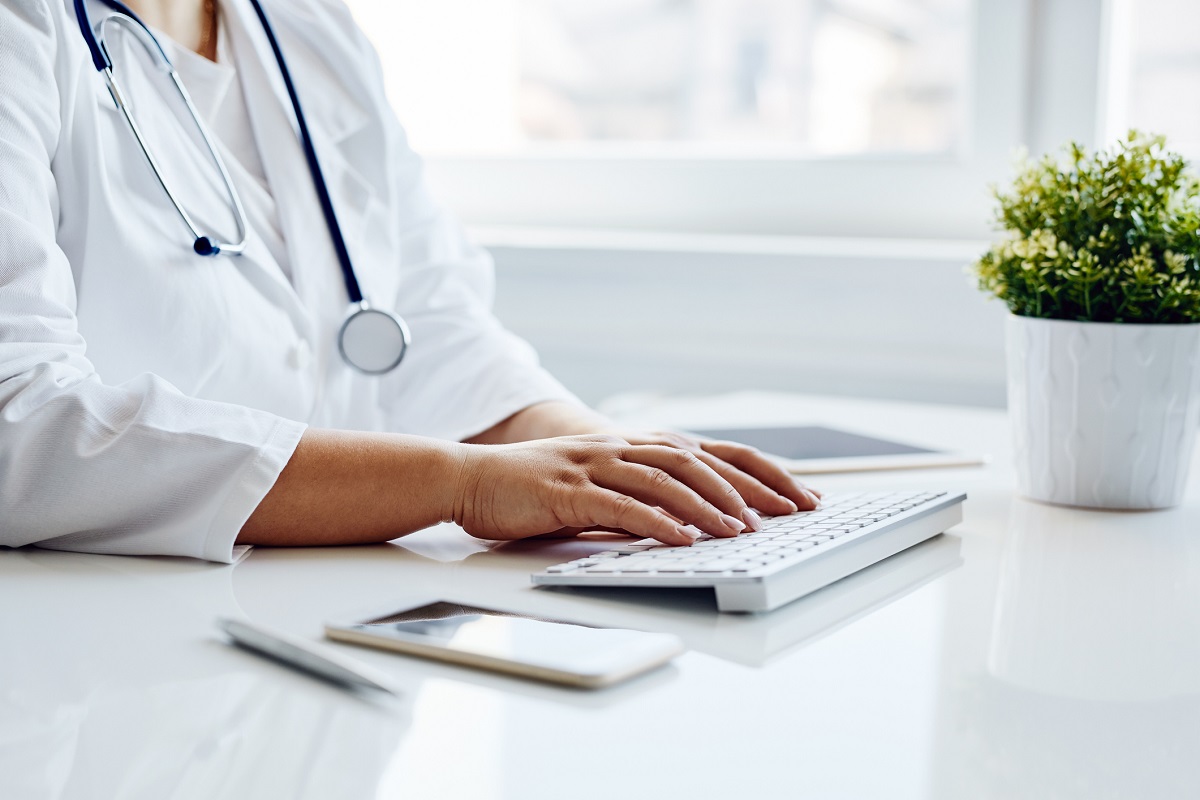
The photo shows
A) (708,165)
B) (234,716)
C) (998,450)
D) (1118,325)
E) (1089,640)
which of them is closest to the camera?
(234,716)

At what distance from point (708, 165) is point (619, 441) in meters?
1.18

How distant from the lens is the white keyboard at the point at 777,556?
0.62 metres

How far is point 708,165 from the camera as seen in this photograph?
189 centimetres

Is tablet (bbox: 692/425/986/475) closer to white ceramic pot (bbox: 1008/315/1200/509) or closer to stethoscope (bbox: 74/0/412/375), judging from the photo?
white ceramic pot (bbox: 1008/315/1200/509)

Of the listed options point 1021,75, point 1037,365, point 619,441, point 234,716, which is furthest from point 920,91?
point 234,716

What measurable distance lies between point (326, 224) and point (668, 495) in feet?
1.57

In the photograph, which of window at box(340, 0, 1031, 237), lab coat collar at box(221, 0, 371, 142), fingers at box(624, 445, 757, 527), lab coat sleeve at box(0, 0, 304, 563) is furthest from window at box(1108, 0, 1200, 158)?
→ lab coat sleeve at box(0, 0, 304, 563)

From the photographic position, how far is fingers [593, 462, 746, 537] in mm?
718

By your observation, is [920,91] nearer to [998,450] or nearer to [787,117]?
[787,117]

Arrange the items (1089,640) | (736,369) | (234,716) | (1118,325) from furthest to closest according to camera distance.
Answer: (736,369) → (1118,325) → (1089,640) → (234,716)

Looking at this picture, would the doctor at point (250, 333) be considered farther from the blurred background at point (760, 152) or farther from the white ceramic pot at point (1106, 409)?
the blurred background at point (760, 152)

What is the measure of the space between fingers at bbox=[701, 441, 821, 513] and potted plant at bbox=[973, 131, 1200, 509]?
225 mm

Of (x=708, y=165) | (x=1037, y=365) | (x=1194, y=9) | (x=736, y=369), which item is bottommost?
(x=736, y=369)

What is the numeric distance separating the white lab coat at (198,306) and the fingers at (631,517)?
7.2 inches
